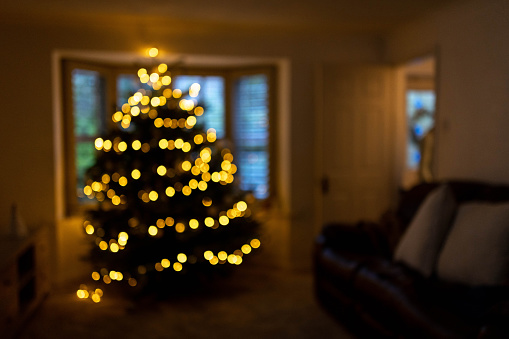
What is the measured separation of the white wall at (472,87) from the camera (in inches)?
119

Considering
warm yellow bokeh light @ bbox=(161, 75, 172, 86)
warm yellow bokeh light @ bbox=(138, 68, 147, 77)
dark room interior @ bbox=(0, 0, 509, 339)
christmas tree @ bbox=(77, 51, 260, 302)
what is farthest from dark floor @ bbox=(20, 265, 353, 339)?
warm yellow bokeh light @ bbox=(138, 68, 147, 77)

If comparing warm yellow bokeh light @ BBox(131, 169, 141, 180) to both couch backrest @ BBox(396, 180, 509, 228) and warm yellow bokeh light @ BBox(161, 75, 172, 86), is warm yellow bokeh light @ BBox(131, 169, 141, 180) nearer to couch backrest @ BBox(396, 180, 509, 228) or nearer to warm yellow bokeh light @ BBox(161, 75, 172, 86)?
warm yellow bokeh light @ BBox(161, 75, 172, 86)

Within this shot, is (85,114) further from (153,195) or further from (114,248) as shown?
(114,248)

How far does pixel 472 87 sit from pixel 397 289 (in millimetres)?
1701

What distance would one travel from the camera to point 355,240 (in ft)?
10.9

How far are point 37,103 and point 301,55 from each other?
2.47 metres

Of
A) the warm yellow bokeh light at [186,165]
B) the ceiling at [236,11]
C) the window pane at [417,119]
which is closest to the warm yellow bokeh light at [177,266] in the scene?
the warm yellow bokeh light at [186,165]

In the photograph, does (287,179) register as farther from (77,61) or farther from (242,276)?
(77,61)

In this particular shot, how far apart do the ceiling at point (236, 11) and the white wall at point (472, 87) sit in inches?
9.3

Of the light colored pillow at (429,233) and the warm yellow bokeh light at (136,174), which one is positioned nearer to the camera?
the light colored pillow at (429,233)

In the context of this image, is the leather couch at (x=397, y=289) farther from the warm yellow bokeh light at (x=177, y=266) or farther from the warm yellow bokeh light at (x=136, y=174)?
the warm yellow bokeh light at (x=136, y=174)

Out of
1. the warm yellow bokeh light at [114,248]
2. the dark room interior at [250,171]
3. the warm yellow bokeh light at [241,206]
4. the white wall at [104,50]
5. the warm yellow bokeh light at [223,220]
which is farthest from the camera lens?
the white wall at [104,50]

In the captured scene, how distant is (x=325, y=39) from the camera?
14.7 feet

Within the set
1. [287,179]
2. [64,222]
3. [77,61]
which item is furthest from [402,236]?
[77,61]
